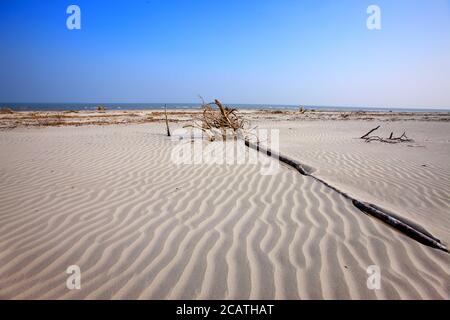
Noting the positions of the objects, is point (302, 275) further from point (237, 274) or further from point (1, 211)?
point (1, 211)

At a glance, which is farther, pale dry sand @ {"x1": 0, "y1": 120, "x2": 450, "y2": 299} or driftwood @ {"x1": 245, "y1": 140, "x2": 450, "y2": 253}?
driftwood @ {"x1": 245, "y1": 140, "x2": 450, "y2": 253}

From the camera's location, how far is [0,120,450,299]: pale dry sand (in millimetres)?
1952

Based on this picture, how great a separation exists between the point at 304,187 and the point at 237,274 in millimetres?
2395

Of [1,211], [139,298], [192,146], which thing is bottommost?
[139,298]

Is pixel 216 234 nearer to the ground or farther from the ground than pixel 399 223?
nearer to the ground

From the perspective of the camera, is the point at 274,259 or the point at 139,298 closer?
the point at 139,298

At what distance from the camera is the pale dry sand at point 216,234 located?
6.40 feet

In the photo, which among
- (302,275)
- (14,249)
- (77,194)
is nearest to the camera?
(302,275)

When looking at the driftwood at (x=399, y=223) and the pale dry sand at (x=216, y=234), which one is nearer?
the pale dry sand at (x=216, y=234)

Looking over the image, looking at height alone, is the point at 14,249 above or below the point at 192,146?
below

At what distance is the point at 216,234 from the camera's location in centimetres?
269

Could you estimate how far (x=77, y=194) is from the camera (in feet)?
12.7
